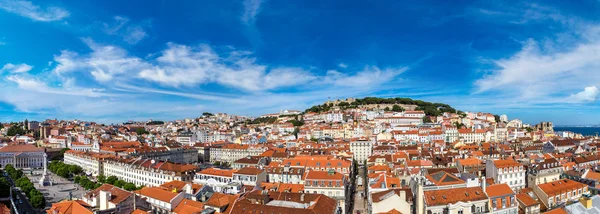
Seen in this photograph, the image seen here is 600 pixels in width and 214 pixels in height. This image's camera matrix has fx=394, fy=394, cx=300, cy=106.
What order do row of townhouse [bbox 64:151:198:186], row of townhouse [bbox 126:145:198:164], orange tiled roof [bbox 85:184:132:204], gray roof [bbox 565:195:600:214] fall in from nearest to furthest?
gray roof [bbox 565:195:600:214], orange tiled roof [bbox 85:184:132:204], row of townhouse [bbox 64:151:198:186], row of townhouse [bbox 126:145:198:164]

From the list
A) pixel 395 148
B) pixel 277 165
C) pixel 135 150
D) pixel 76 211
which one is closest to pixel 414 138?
pixel 395 148

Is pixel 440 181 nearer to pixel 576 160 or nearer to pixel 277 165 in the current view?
pixel 277 165

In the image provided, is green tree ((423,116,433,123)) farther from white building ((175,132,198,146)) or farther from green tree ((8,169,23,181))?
green tree ((8,169,23,181))

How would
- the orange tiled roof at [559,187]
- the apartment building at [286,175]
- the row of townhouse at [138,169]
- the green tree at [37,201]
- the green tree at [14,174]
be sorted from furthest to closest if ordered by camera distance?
the green tree at [14,174], the row of townhouse at [138,169], the apartment building at [286,175], the green tree at [37,201], the orange tiled roof at [559,187]

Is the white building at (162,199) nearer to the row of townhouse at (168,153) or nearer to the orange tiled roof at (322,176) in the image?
the orange tiled roof at (322,176)

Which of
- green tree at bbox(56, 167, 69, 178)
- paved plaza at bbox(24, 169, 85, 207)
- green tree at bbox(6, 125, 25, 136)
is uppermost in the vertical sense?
green tree at bbox(6, 125, 25, 136)

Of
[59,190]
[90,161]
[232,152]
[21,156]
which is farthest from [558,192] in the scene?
[21,156]

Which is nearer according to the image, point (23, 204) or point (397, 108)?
point (23, 204)

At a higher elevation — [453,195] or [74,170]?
[453,195]

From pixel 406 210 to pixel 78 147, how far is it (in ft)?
278

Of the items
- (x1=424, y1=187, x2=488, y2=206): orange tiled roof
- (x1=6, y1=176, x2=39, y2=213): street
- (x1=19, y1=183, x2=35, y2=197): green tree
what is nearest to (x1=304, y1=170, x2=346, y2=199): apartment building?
(x1=424, y1=187, x2=488, y2=206): orange tiled roof

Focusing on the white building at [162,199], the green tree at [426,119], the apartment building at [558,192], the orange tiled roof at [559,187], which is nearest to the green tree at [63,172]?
the white building at [162,199]

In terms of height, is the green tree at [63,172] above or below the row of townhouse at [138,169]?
below

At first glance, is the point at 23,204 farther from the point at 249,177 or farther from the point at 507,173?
the point at 507,173
